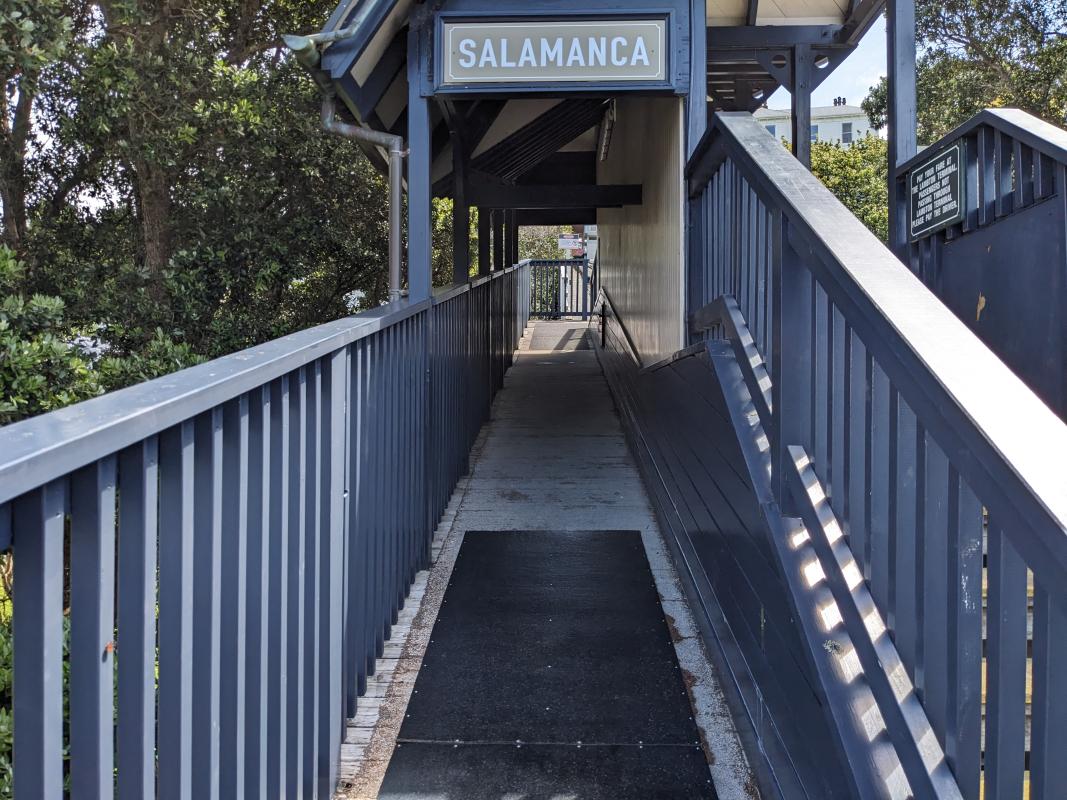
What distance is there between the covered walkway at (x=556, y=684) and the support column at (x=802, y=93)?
284cm

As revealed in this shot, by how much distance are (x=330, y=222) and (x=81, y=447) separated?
905 centimetres

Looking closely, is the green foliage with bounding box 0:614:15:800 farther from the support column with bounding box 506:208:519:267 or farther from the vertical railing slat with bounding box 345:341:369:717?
the support column with bounding box 506:208:519:267

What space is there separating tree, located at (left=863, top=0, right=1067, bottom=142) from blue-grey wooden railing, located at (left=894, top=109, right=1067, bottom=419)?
39.8 ft

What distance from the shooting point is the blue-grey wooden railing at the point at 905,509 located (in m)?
1.23

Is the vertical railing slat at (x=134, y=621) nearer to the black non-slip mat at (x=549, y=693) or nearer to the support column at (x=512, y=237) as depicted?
the black non-slip mat at (x=549, y=693)

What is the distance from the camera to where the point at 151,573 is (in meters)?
1.36

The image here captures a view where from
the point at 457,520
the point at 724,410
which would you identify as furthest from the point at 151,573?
the point at 457,520

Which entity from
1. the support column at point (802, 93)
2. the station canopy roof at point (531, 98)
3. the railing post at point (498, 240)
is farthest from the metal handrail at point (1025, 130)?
the railing post at point (498, 240)

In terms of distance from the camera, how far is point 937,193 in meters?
4.05

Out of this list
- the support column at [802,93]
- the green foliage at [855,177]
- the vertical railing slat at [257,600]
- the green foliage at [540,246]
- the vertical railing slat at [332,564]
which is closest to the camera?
the vertical railing slat at [257,600]

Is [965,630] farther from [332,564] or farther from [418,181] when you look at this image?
[418,181]

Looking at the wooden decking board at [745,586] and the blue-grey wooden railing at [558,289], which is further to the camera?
the blue-grey wooden railing at [558,289]

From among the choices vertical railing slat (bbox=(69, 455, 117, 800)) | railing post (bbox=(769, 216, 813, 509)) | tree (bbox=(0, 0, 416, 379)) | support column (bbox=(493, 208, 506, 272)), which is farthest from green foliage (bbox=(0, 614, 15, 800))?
support column (bbox=(493, 208, 506, 272))

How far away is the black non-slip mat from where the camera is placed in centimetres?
273
